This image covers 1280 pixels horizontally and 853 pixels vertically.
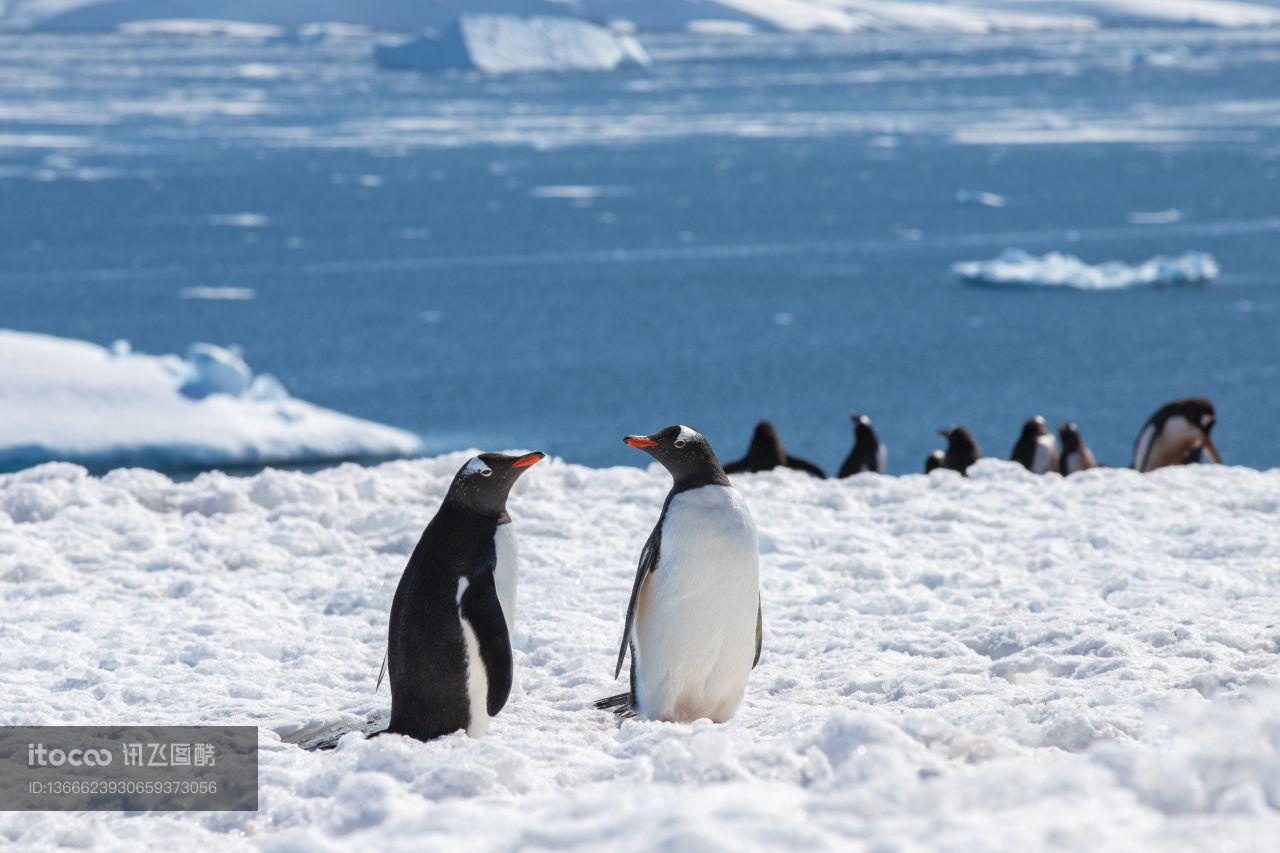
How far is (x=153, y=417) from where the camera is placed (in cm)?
1395

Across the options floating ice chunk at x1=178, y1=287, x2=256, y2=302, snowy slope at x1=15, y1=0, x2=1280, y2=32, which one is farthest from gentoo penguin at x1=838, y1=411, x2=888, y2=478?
snowy slope at x1=15, y1=0, x2=1280, y2=32

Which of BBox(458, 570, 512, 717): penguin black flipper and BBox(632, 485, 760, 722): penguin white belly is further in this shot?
BBox(632, 485, 760, 722): penguin white belly

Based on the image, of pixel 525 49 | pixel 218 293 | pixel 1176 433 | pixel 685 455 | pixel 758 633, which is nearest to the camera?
pixel 685 455

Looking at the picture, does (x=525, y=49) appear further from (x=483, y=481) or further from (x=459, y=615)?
(x=459, y=615)

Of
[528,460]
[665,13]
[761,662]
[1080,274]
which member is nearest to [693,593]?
[528,460]

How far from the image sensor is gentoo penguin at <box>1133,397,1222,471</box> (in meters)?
10.2

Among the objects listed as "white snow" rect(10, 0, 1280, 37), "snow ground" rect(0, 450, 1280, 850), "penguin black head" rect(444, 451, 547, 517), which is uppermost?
"white snow" rect(10, 0, 1280, 37)

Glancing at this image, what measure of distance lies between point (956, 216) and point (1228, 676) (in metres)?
31.9

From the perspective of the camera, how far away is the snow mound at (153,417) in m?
13.5

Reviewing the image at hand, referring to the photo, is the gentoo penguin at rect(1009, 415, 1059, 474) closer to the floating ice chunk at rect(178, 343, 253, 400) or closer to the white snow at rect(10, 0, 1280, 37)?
the floating ice chunk at rect(178, 343, 253, 400)

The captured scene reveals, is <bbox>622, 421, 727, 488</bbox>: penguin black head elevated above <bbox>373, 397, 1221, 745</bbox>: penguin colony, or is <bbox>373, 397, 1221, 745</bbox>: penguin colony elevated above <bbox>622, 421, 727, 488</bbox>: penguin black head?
<bbox>622, 421, 727, 488</bbox>: penguin black head

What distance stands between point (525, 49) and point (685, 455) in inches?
2986

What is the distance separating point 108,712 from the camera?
419cm

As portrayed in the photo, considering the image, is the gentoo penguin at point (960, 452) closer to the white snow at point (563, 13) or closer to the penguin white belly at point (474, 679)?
the penguin white belly at point (474, 679)
